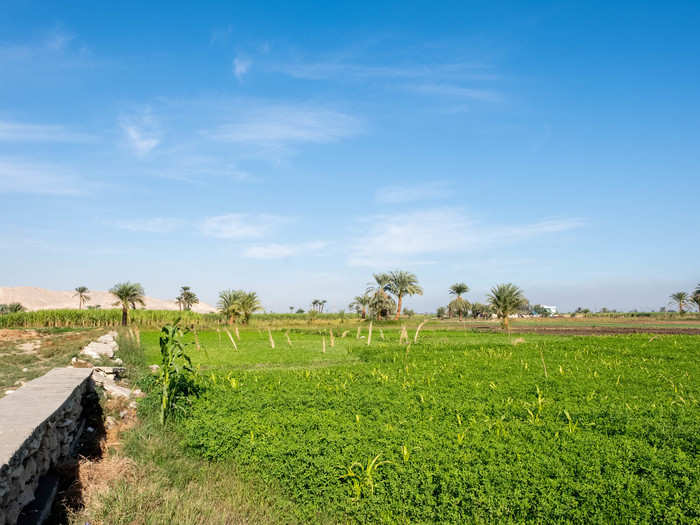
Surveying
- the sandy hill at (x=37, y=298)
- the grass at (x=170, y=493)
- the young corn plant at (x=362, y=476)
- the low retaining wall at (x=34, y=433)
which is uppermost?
the sandy hill at (x=37, y=298)

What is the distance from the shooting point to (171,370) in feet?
28.8

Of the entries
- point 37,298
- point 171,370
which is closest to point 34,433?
point 171,370

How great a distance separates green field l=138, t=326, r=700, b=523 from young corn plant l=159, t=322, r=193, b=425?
457 millimetres

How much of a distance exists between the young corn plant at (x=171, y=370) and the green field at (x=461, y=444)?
0.46 meters

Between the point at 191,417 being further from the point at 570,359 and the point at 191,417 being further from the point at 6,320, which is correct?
the point at 6,320

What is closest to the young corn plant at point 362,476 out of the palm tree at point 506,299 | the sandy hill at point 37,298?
the palm tree at point 506,299

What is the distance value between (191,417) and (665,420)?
788 cm

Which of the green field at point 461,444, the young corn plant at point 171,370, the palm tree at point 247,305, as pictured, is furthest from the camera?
the palm tree at point 247,305

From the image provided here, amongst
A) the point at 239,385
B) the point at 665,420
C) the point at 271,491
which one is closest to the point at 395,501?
the point at 271,491

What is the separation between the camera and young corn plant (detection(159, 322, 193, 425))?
329 inches

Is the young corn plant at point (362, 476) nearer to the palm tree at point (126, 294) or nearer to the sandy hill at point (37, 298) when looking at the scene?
the palm tree at point (126, 294)

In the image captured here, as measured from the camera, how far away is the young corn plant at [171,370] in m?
8.35

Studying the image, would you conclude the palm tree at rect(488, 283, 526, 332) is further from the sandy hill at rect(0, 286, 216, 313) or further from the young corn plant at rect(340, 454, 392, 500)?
the sandy hill at rect(0, 286, 216, 313)

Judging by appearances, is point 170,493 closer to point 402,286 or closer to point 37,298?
point 402,286
